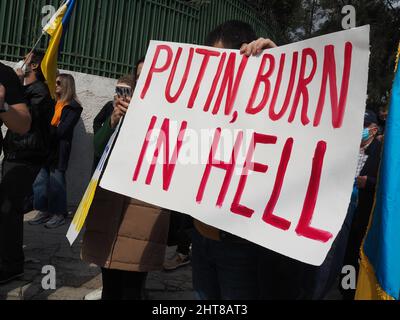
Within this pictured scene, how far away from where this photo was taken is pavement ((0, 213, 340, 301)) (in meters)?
3.43

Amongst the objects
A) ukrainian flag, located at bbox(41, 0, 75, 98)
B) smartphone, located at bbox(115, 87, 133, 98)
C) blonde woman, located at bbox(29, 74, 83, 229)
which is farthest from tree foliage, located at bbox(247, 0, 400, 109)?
smartphone, located at bbox(115, 87, 133, 98)

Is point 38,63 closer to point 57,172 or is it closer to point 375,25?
point 57,172

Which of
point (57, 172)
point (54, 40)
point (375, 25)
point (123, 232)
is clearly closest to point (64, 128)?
point (57, 172)

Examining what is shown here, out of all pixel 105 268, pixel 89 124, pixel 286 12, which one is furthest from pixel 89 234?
pixel 286 12

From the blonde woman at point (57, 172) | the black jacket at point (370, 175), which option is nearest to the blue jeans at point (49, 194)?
the blonde woman at point (57, 172)

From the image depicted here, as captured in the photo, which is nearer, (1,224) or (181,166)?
(181,166)

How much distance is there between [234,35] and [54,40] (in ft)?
8.73

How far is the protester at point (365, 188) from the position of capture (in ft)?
11.5

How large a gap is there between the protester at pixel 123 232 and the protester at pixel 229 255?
1.53ft

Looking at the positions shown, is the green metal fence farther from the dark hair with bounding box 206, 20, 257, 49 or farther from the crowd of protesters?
the dark hair with bounding box 206, 20, 257, 49

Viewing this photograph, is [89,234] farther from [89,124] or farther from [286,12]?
[286,12]

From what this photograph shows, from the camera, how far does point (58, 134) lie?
5.34 meters

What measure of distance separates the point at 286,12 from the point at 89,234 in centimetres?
1349

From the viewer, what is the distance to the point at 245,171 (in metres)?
1.72
